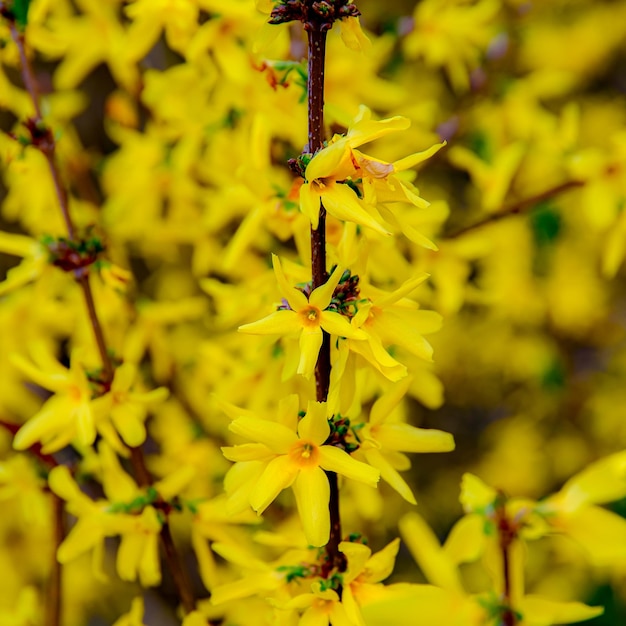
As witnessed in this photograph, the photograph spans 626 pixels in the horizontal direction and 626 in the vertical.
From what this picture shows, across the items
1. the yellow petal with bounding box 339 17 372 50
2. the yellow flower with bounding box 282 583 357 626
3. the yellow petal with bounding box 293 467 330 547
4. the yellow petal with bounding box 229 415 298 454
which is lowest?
the yellow flower with bounding box 282 583 357 626

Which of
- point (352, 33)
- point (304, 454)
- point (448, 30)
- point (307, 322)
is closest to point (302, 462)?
point (304, 454)

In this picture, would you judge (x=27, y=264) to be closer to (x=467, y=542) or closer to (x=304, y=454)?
(x=304, y=454)

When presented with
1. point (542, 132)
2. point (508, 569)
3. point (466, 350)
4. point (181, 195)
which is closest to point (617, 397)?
point (466, 350)

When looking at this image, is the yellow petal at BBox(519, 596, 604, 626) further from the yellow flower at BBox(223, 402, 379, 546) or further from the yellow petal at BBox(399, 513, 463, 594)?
the yellow flower at BBox(223, 402, 379, 546)

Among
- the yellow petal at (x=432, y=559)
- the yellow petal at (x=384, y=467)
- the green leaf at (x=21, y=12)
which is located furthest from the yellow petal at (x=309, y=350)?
the green leaf at (x=21, y=12)


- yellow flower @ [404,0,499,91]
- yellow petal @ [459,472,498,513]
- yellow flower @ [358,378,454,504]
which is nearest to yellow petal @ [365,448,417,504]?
yellow flower @ [358,378,454,504]

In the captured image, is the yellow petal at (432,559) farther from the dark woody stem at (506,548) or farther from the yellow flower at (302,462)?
the yellow flower at (302,462)
